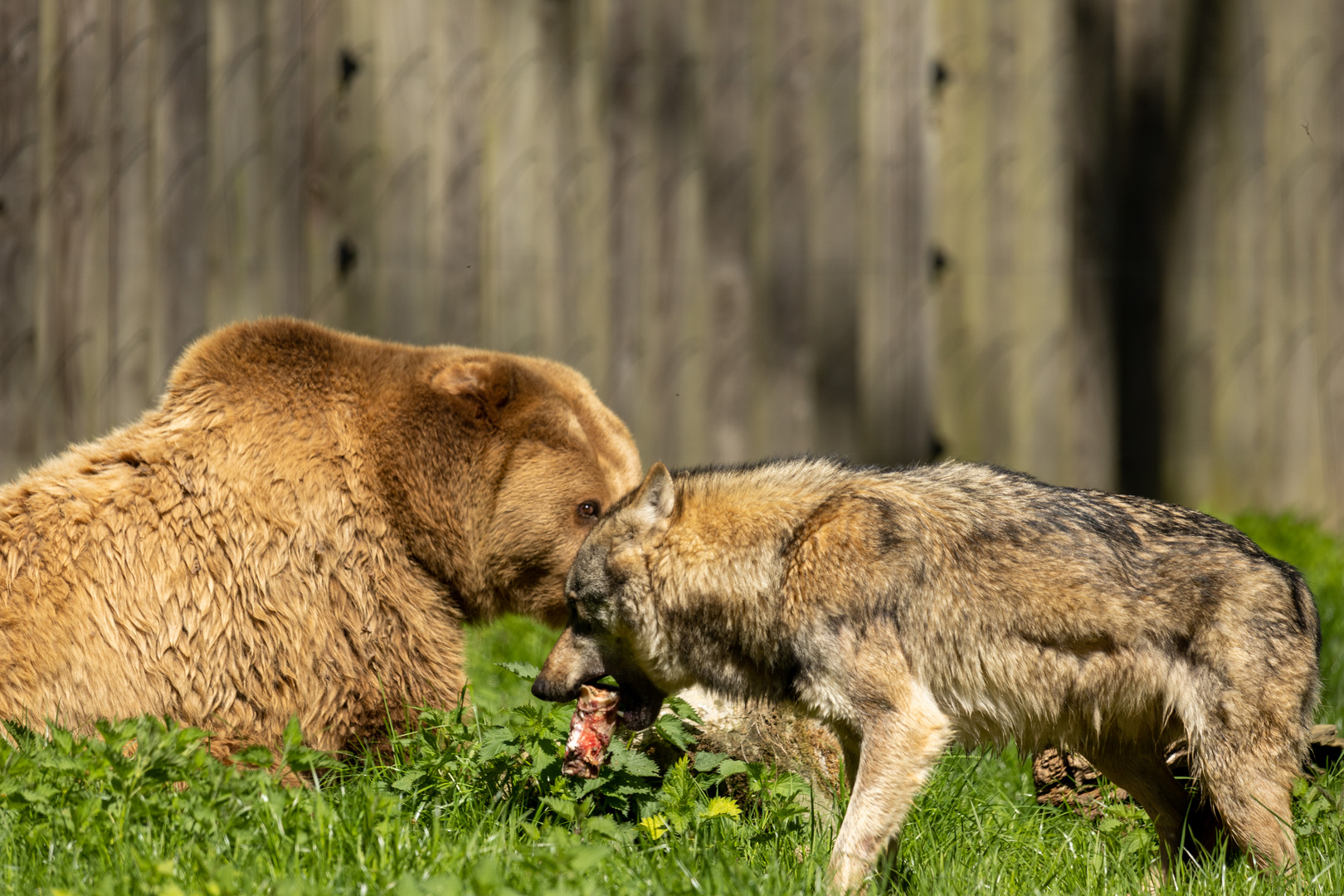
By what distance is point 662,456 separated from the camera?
6.35 meters

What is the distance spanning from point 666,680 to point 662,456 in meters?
2.80

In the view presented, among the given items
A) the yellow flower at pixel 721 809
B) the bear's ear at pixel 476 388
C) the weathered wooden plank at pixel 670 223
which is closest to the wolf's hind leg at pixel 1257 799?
the yellow flower at pixel 721 809

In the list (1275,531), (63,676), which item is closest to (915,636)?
(63,676)

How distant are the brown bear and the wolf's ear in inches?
20.1

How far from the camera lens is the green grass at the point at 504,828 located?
2.92 meters

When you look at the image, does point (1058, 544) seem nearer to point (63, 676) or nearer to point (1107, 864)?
point (1107, 864)

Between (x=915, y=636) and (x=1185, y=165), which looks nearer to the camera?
(x=915, y=636)

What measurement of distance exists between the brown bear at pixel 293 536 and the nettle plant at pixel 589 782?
0.63ft

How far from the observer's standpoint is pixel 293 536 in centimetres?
380

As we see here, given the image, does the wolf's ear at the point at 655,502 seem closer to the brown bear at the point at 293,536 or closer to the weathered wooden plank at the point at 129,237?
the brown bear at the point at 293,536

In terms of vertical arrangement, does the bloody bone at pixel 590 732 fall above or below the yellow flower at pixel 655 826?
above

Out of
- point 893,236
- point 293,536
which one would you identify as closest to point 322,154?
point 893,236

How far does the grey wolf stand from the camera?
3213 mm

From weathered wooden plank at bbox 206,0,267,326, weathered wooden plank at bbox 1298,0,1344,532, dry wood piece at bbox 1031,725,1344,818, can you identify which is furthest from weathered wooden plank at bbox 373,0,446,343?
weathered wooden plank at bbox 1298,0,1344,532
